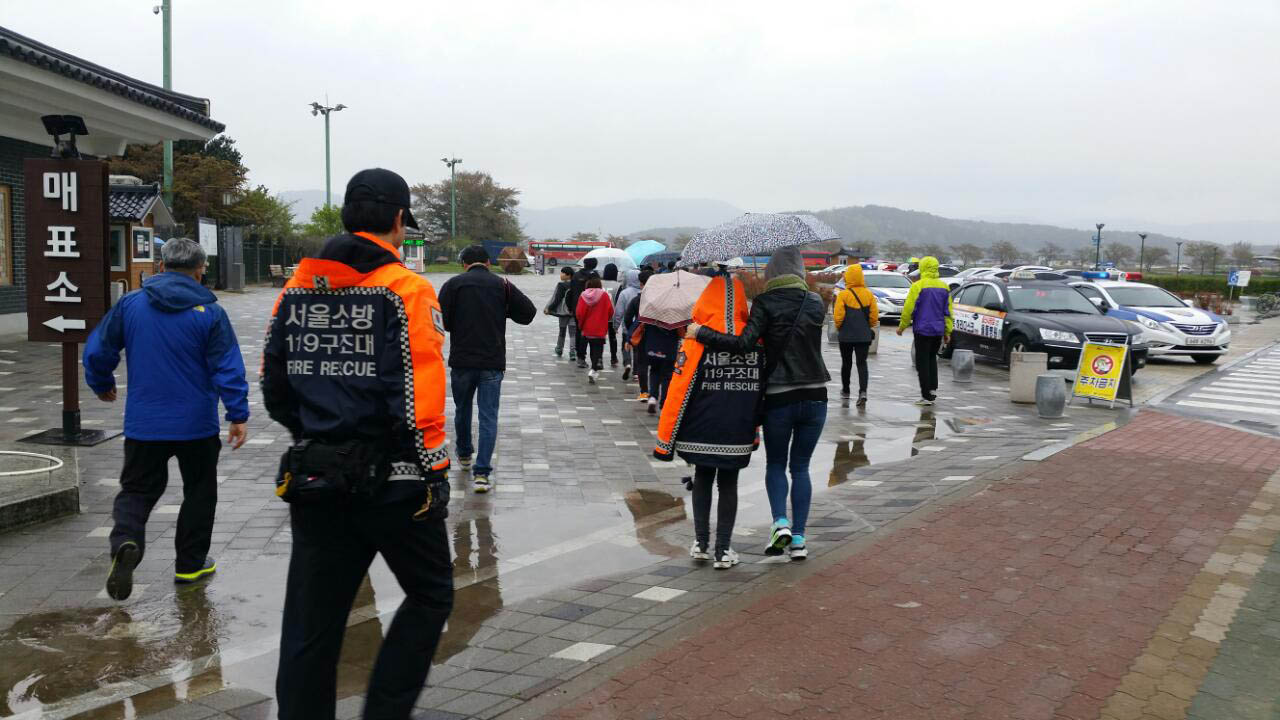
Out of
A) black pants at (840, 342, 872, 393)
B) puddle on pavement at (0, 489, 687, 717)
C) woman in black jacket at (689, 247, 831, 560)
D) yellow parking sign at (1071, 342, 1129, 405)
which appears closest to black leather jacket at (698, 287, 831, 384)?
woman in black jacket at (689, 247, 831, 560)

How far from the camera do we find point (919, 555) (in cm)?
590

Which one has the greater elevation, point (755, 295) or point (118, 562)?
point (755, 295)

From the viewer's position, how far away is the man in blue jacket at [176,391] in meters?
5.14

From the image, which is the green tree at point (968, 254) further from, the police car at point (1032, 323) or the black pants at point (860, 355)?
the black pants at point (860, 355)

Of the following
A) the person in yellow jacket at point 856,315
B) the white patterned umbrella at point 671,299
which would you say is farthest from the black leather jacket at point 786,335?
the person in yellow jacket at point 856,315

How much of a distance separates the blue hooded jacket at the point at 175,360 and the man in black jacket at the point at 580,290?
9.54 m

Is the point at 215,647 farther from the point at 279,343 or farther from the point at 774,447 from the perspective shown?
the point at 774,447

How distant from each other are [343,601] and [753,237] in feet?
10.5

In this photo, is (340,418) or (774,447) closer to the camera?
(340,418)

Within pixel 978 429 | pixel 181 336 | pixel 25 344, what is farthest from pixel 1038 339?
pixel 25 344

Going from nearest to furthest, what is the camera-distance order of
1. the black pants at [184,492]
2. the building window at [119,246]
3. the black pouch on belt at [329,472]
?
the black pouch on belt at [329,472] → the black pants at [184,492] → the building window at [119,246]

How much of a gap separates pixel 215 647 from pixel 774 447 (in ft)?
10.0

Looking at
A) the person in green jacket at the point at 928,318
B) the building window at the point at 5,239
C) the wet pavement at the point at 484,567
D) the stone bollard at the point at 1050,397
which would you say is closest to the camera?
the wet pavement at the point at 484,567

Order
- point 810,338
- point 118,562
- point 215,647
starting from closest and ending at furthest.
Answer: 1. point 215,647
2. point 118,562
3. point 810,338
